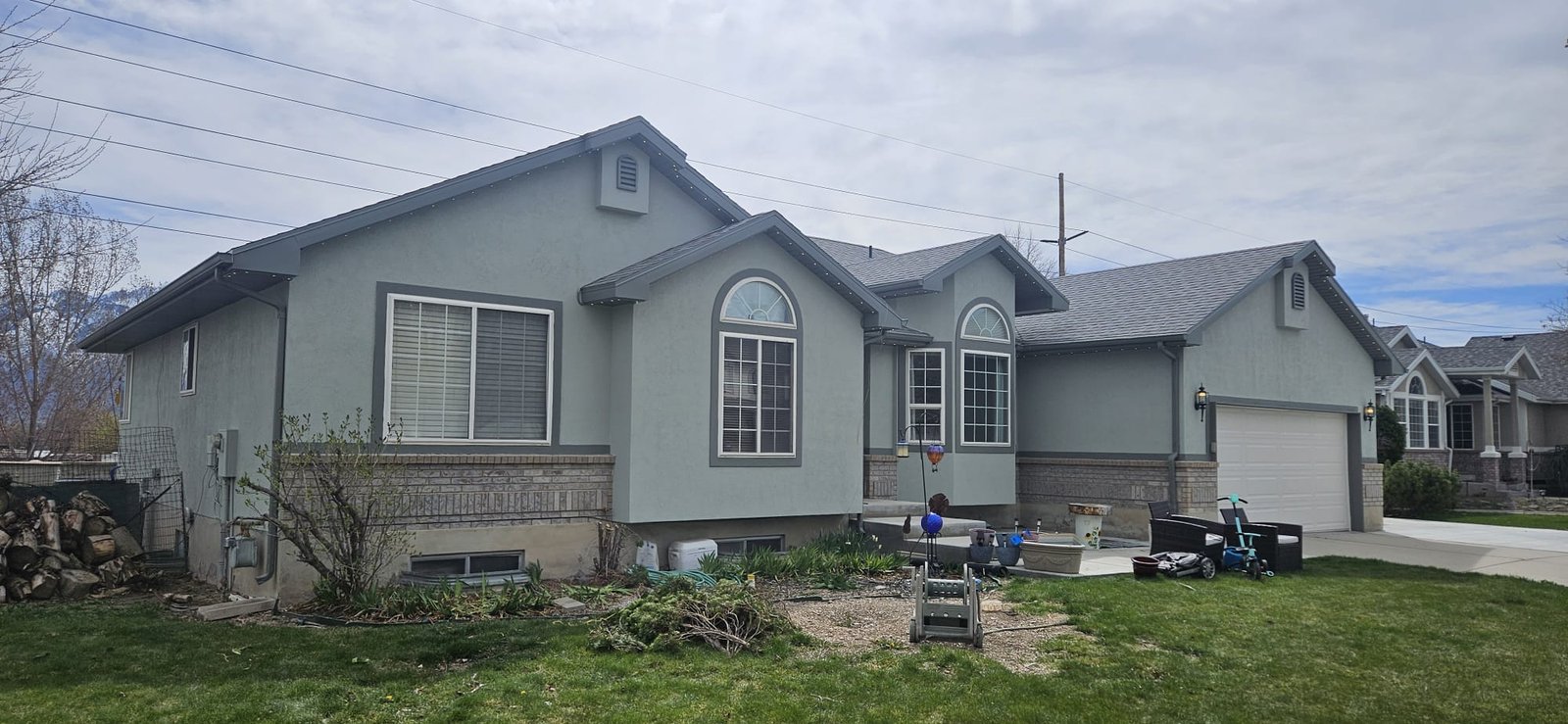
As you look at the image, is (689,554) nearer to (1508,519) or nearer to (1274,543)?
(1274,543)

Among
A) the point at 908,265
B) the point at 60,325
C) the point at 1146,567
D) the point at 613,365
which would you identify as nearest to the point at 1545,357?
the point at 908,265

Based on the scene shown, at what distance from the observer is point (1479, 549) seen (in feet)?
53.8

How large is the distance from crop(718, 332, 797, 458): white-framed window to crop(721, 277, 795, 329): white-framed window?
8.0 inches

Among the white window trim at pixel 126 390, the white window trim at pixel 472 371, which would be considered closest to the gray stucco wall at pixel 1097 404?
the white window trim at pixel 472 371

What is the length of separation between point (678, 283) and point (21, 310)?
22.0 meters

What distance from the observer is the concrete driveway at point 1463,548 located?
14221mm

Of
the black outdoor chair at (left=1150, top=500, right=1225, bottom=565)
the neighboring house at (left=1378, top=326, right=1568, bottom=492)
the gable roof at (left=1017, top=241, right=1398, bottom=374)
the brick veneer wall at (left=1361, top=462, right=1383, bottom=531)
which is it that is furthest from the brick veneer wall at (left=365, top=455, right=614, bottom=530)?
the neighboring house at (left=1378, top=326, right=1568, bottom=492)

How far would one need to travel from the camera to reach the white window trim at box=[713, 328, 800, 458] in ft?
40.3

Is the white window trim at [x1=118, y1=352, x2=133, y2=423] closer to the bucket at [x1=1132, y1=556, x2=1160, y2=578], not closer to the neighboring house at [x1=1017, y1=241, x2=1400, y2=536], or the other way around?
the neighboring house at [x1=1017, y1=241, x2=1400, y2=536]

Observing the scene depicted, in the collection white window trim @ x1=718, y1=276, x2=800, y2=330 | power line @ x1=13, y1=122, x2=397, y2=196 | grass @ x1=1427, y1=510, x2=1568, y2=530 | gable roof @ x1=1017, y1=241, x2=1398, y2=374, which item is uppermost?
power line @ x1=13, y1=122, x2=397, y2=196

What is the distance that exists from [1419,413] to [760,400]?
2434cm

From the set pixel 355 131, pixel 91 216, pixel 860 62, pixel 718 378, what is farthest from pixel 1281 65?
pixel 91 216

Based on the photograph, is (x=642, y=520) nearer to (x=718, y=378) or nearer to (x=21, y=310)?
(x=718, y=378)

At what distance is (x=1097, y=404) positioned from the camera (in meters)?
17.8
